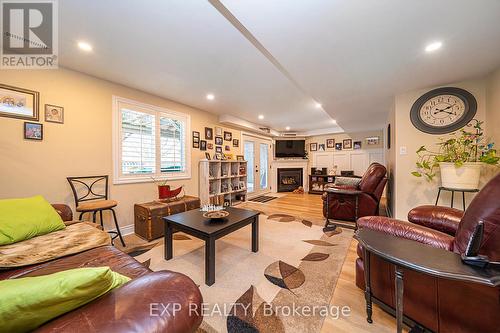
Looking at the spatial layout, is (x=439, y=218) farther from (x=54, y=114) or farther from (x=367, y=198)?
(x=54, y=114)

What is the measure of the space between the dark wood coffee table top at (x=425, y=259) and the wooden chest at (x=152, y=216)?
256cm

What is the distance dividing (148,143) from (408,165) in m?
4.28

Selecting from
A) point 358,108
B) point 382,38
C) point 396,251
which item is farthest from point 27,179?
point 358,108

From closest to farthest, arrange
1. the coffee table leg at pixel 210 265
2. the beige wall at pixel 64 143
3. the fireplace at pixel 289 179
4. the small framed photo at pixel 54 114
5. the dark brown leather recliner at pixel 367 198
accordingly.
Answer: the coffee table leg at pixel 210 265 → the beige wall at pixel 64 143 → the small framed photo at pixel 54 114 → the dark brown leather recliner at pixel 367 198 → the fireplace at pixel 289 179

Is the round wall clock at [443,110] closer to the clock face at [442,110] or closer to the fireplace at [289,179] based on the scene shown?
the clock face at [442,110]

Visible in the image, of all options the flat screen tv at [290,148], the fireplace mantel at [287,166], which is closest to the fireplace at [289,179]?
the fireplace mantel at [287,166]

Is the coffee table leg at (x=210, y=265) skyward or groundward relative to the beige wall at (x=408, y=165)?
groundward

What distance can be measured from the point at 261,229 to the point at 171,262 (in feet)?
4.79

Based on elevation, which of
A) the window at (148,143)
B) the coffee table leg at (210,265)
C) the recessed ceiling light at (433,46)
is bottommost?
the coffee table leg at (210,265)

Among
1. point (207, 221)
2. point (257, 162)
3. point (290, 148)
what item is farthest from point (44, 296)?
point (290, 148)

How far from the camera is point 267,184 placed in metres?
6.82

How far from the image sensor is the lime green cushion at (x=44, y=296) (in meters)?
0.51

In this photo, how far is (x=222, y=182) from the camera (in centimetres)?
487

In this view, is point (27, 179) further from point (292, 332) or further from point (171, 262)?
point (292, 332)
